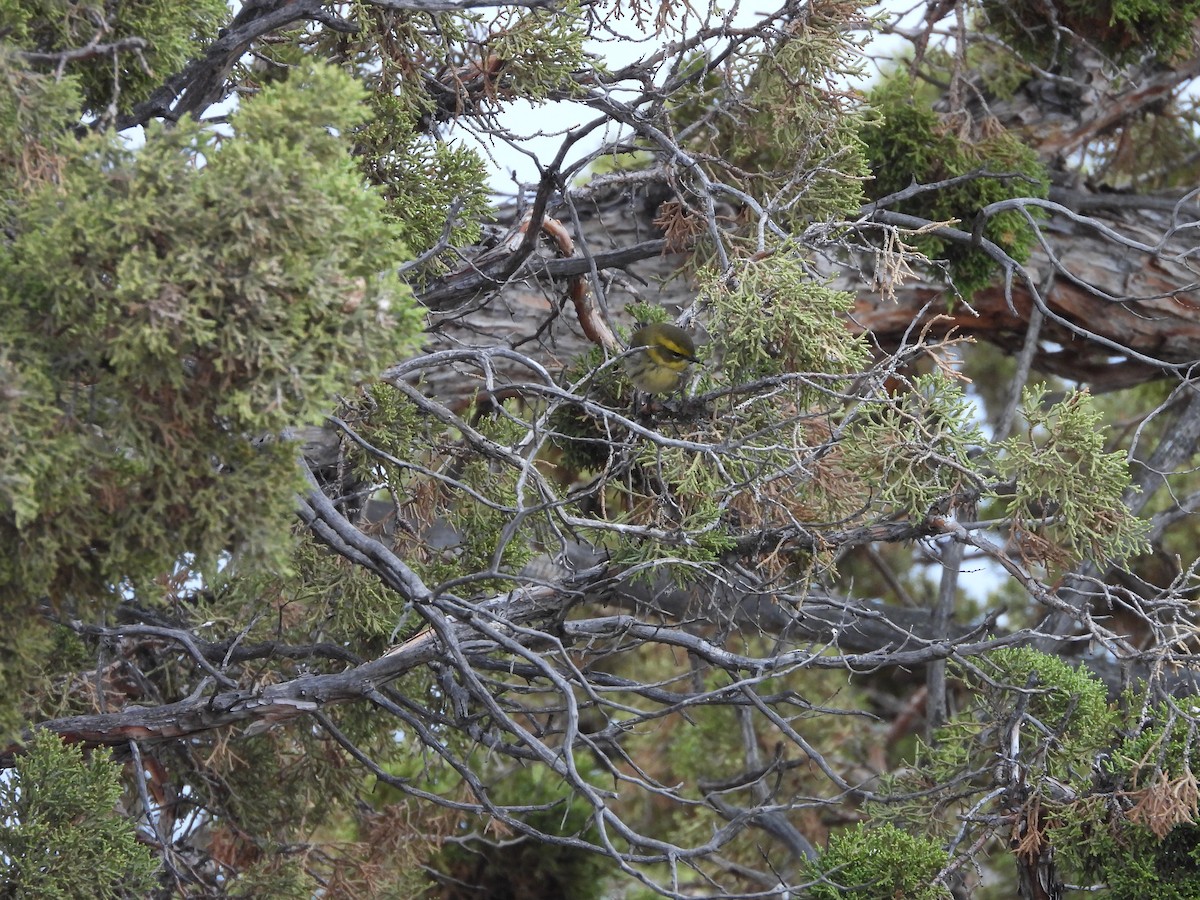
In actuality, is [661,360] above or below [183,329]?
below

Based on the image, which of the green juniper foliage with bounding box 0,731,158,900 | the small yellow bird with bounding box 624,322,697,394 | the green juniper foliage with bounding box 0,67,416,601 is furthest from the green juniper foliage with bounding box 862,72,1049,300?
the green juniper foliage with bounding box 0,731,158,900

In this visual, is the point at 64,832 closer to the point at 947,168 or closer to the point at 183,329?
the point at 183,329

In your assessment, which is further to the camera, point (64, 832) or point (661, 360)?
point (661, 360)

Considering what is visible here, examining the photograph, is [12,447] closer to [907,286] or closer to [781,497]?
[781,497]

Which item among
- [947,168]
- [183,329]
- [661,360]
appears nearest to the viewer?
[183,329]

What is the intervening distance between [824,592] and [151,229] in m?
2.02

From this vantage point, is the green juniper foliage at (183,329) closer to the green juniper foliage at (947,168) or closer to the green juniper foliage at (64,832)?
the green juniper foliage at (64,832)

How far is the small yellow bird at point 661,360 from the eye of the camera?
10.0 feet

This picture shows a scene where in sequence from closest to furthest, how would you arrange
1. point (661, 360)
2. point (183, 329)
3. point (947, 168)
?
point (183, 329), point (661, 360), point (947, 168)

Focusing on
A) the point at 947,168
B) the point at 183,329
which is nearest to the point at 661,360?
the point at 183,329

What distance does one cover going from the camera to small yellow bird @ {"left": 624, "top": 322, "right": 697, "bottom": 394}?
3.06 meters

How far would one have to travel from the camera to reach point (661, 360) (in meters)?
3.08

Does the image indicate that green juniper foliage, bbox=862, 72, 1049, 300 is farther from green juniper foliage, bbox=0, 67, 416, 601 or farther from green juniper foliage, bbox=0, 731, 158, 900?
green juniper foliage, bbox=0, 731, 158, 900

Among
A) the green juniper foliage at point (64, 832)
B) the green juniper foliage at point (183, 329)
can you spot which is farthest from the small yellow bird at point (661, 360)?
the green juniper foliage at point (64, 832)
